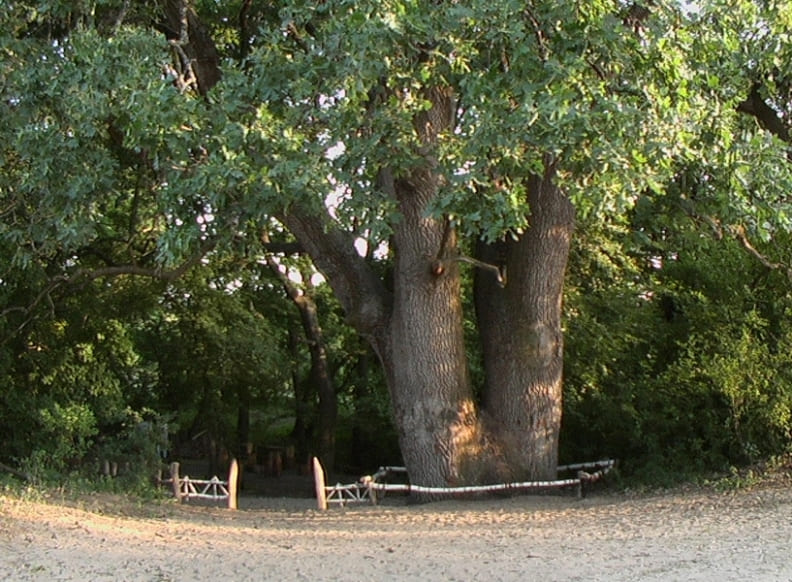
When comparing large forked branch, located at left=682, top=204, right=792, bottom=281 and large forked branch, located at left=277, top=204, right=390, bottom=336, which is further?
large forked branch, located at left=277, top=204, right=390, bottom=336

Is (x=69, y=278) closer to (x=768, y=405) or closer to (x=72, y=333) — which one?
(x=72, y=333)

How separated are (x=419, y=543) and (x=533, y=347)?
505 centimetres

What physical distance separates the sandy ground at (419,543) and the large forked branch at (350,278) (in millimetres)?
3012

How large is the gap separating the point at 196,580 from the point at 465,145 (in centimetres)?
408

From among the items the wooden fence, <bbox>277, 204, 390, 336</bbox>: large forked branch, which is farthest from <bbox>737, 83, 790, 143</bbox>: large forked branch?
the wooden fence

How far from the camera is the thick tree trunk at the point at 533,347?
40.4 ft

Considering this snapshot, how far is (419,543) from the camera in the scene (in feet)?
26.1

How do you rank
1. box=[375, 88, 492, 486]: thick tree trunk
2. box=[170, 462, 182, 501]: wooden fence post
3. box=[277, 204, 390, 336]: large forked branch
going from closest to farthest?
box=[375, 88, 492, 486]: thick tree trunk → box=[277, 204, 390, 336]: large forked branch → box=[170, 462, 182, 501]: wooden fence post

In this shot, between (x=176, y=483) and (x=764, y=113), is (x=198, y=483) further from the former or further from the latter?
(x=764, y=113)

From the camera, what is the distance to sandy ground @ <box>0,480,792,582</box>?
6562 millimetres

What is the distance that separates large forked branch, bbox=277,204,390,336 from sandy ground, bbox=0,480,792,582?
3012 mm

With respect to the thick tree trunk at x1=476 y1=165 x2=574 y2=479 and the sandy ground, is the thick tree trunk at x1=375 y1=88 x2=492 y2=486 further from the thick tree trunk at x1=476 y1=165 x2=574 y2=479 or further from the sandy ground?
the sandy ground

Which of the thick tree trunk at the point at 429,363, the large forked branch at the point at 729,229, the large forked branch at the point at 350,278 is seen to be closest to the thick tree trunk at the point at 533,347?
the thick tree trunk at the point at 429,363

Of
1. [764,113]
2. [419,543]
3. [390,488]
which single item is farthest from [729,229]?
[390,488]
